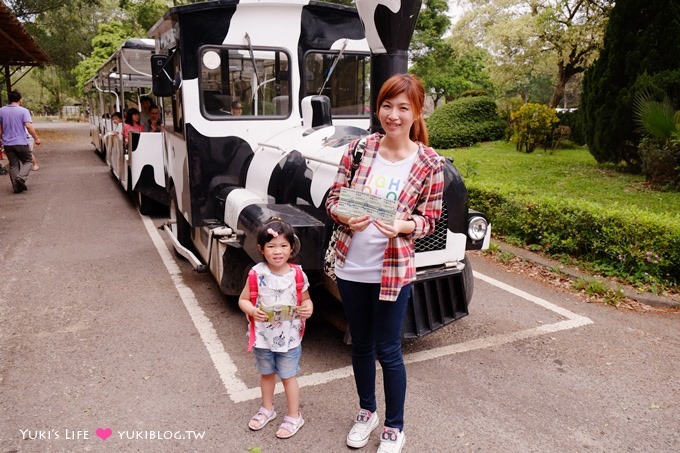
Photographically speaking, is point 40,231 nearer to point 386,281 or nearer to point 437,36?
point 386,281

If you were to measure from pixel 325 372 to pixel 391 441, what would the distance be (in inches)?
40.7

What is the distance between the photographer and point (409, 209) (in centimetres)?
274

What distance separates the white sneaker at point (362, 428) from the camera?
3086 mm

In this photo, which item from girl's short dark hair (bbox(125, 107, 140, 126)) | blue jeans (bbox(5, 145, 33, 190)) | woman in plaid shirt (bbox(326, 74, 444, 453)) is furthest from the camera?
blue jeans (bbox(5, 145, 33, 190))

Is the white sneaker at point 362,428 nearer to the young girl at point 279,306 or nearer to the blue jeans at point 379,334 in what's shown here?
the blue jeans at point 379,334

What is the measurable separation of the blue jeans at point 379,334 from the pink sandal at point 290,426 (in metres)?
0.51

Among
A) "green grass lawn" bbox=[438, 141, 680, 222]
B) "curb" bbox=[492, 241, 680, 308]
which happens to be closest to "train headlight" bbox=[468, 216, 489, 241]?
"curb" bbox=[492, 241, 680, 308]

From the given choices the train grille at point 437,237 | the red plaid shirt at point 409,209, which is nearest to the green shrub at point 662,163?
the train grille at point 437,237

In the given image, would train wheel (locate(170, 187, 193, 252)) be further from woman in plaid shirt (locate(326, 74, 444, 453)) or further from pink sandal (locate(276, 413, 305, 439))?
woman in plaid shirt (locate(326, 74, 444, 453))

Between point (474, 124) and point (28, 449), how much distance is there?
53.8ft

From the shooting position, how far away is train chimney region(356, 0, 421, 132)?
4.08 m

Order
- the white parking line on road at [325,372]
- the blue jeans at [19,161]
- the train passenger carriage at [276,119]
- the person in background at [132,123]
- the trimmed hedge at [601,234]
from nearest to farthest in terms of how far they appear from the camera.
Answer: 1. the white parking line on road at [325,372]
2. the train passenger carriage at [276,119]
3. the trimmed hedge at [601,234]
4. the person in background at [132,123]
5. the blue jeans at [19,161]

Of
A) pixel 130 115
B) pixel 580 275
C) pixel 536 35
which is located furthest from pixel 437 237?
pixel 536 35

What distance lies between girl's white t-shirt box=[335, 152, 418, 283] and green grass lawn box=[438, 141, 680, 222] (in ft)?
14.7
